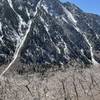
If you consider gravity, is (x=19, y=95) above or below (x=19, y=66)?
below

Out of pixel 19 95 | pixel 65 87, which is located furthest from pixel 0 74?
pixel 65 87

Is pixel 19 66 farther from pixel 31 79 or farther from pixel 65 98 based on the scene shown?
pixel 65 98

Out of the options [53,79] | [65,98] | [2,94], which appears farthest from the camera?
[53,79]

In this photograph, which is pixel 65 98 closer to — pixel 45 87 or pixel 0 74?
pixel 45 87

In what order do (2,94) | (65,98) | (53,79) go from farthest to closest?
(53,79)
(65,98)
(2,94)

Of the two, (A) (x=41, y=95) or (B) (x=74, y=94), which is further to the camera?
(B) (x=74, y=94)

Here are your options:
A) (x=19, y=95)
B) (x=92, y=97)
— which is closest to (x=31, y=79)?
(x=19, y=95)

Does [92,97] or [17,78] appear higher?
[17,78]

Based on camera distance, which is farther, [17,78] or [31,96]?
[17,78]

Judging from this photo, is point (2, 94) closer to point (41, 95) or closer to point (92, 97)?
point (41, 95)
